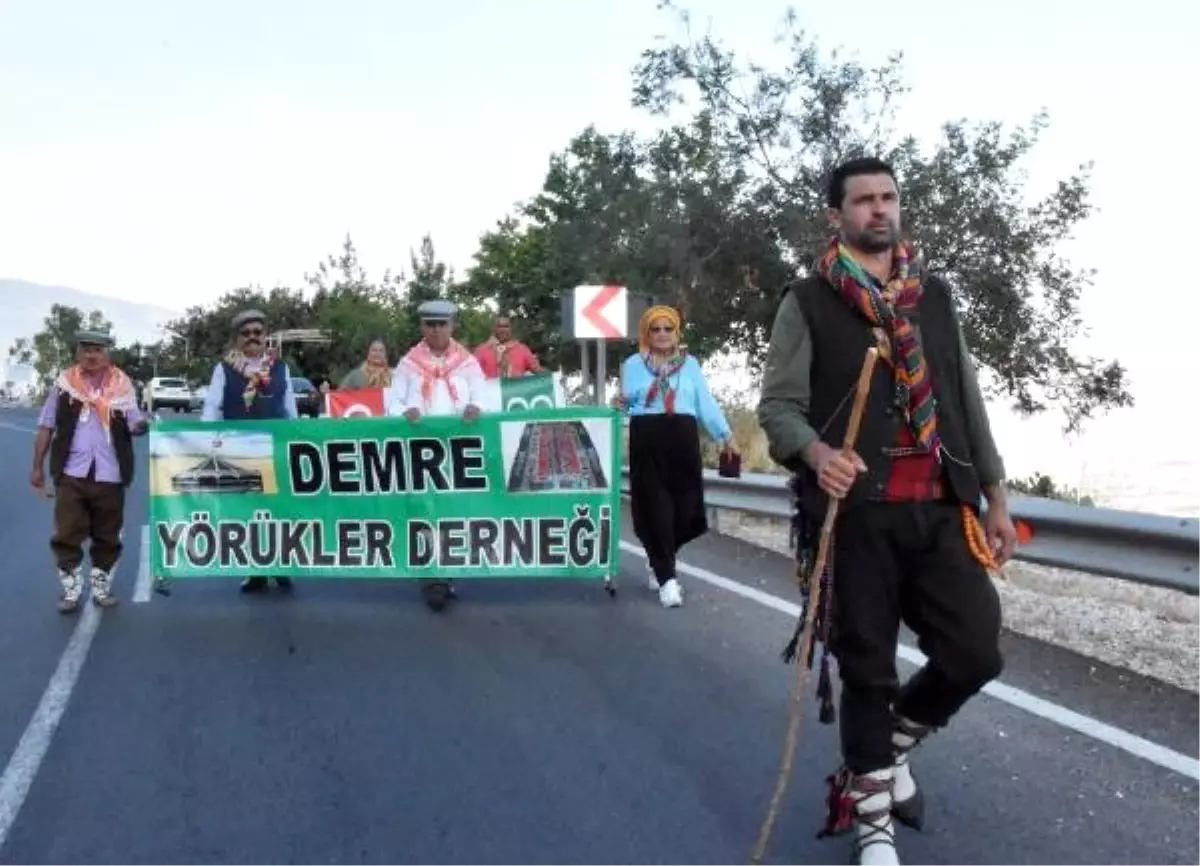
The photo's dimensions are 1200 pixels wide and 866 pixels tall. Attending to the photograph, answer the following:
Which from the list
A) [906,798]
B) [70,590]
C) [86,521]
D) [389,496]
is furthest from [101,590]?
[906,798]

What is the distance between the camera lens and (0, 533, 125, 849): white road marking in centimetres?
473

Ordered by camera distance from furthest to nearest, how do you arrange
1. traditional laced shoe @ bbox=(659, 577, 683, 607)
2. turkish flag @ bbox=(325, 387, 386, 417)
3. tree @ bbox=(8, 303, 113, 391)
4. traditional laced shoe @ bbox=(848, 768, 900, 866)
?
1. tree @ bbox=(8, 303, 113, 391)
2. turkish flag @ bbox=(325, 387, 386, 417)
3. traditional laced shoe @ bbox=(659, 577, 683, 607)
4. traditional laced shoe @ bbox=(848, 768, 900, 866)

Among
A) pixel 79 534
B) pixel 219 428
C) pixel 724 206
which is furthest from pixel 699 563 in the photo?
pixel 724 206

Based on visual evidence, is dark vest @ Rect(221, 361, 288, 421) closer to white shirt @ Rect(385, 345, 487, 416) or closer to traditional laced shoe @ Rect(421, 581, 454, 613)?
white shirt @ Rect(385, 345, 487, 416)

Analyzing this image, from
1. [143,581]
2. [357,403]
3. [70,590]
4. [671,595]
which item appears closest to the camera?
[671,595]

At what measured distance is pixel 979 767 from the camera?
4.91 metres

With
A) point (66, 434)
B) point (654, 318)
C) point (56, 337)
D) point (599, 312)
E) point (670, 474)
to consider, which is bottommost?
point (670, 474)

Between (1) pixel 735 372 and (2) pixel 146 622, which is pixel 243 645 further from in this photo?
(1) pixel 735 372

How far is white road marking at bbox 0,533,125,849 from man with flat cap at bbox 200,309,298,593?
→ 74.5 inches

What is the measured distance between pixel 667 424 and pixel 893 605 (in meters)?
5.11

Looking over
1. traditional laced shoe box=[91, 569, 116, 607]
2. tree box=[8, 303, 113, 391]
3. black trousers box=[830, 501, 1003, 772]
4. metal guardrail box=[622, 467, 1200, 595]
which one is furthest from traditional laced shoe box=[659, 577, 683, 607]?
tree box=[8, 303, 113, 391]

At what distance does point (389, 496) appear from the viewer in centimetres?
882

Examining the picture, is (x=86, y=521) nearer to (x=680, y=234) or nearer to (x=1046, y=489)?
(x=1046, y=489)

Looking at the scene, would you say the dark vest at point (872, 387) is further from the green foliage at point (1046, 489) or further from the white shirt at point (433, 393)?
the green foliage at point (1046, 489)
